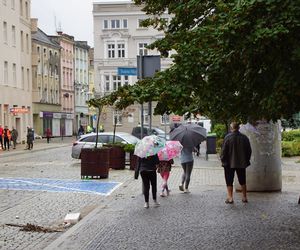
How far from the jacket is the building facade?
3034 inches

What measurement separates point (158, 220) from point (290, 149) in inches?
845

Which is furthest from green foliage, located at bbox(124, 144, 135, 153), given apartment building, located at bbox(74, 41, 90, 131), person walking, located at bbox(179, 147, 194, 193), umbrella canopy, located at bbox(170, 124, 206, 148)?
apartment building, located at bbox(74, 41, 90, 131)

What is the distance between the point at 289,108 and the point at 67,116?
285ft

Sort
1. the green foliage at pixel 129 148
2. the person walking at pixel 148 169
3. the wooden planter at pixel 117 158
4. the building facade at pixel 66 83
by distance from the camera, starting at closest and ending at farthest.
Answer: the person walking at pixel 148 169 → the wooden planter at pixel 117 158 → the green foliage at pixel 129 148 → the building facade at pixel 66 83

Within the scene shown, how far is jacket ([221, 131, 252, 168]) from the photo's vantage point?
45.7ft

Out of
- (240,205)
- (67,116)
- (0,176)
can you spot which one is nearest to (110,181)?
(0,176)

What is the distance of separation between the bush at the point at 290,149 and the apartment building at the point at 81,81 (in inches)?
2765

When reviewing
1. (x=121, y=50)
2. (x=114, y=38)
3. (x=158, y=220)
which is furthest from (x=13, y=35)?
(x=158, y=220)

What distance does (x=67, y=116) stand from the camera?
308 feet

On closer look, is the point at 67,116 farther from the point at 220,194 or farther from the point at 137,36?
the point at 220,194

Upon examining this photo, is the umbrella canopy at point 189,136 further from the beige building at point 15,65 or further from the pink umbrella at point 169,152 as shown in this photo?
the beige building at point 15,65

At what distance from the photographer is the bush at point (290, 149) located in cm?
3197

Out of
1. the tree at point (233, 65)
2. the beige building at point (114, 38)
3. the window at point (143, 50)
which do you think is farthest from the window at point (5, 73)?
the tree at point (233, 65)

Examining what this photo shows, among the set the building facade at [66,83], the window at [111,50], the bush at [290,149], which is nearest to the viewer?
the bush at [290,149]
